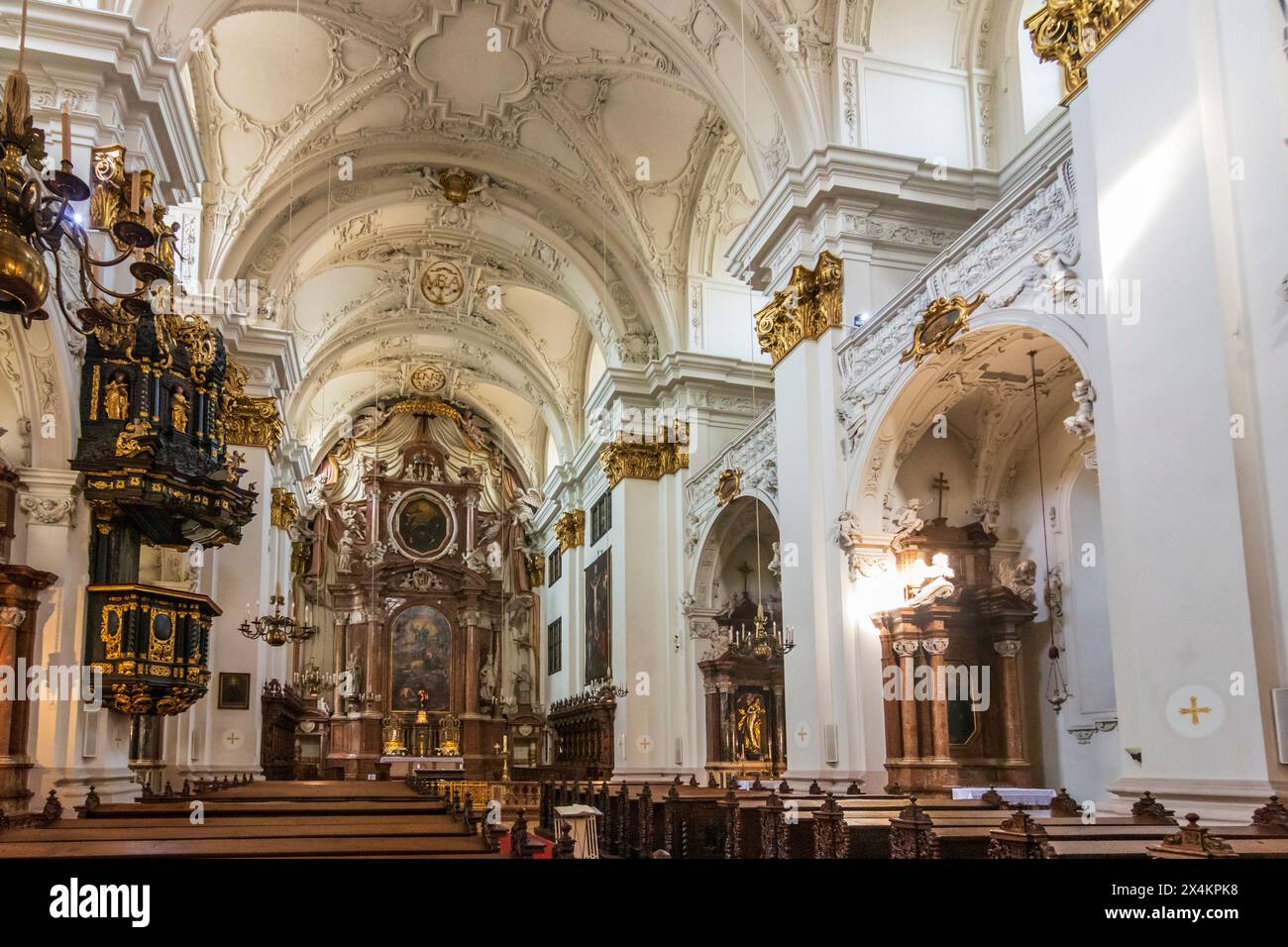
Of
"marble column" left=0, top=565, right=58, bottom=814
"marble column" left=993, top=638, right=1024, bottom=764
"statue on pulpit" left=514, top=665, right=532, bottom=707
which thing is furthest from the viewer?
"statue on pulpit" left=514, top=665, right=532, bottom=707

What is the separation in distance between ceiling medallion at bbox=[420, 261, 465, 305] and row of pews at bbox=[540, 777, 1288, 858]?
1197 cm

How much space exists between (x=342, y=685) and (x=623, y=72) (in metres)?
16.9

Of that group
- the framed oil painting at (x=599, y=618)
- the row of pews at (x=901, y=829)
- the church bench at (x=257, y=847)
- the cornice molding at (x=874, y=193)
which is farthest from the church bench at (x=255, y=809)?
the framed oil painting at (x=599, y=618)

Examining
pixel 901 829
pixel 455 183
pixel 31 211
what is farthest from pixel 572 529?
pixel 31 211

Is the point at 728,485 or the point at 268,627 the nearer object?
the point at 268,627

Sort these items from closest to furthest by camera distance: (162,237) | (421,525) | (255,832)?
(255,832) < (162,237) < (421,525)

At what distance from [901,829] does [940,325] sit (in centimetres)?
478

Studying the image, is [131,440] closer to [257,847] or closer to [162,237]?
[162,237]

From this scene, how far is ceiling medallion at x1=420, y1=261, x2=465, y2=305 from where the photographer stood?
2342 centimetres

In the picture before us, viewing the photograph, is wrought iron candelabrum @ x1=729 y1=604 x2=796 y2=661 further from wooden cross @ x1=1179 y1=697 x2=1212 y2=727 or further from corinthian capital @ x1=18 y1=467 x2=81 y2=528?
corinthian capital @ x1=18 y1=467 x2=81 y2=528

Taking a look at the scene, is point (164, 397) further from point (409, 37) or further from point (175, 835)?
point (409, 37)

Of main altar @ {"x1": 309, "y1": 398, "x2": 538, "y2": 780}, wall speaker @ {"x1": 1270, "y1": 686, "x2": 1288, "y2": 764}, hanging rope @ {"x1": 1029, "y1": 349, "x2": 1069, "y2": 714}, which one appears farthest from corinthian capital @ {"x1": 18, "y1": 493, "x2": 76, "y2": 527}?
main altar @ {"x1": 309, "y1": 398, "x2": 538, "y2": 780}

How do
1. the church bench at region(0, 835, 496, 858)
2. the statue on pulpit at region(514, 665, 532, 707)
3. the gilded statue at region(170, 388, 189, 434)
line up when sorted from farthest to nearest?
the statue on pulpit at region(514, 665, 532, 707) → the gilded statue at region(170, 388, 189, 434) → the church bench at region(0, 835, 496, 858)

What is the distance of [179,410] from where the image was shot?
32.0 ft
